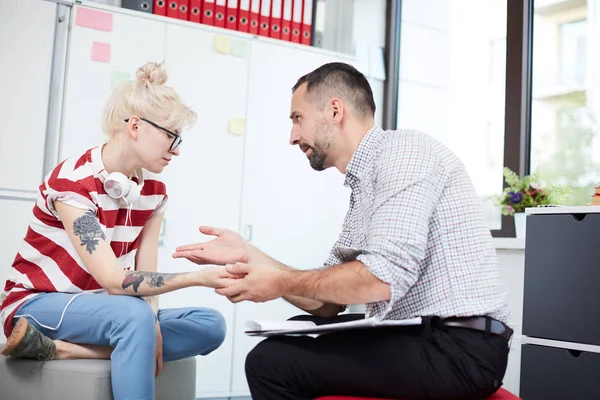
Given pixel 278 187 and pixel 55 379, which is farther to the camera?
pixel 278 187

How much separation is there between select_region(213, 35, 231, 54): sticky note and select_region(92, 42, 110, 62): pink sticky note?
52 centimetres

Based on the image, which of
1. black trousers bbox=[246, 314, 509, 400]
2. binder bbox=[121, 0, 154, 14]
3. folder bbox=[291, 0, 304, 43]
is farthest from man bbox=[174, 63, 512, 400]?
folder bbox=[291, 0, 304, 43]

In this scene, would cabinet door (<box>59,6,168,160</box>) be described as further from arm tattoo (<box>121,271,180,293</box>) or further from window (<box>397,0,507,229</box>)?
window (<box>397,0,507,229</box>)

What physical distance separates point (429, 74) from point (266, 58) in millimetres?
1124

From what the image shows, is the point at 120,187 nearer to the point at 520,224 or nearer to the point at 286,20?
the point at 520,224

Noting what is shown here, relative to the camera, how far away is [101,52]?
10.1 feet

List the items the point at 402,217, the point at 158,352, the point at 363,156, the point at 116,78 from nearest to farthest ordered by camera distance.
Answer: the point at 402,217 < the point at 363,156 < the point at 158,352 < the point at 116,78

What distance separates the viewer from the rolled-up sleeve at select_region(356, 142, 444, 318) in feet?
4.44

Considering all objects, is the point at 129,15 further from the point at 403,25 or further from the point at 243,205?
the point at 403,25

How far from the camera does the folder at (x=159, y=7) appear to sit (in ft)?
10.8

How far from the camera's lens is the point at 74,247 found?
70.2 inches

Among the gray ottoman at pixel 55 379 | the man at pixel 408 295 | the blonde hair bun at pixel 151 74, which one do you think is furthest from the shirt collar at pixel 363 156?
the gray ottoman at pixel 55 379

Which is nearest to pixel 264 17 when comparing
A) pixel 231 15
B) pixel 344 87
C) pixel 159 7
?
pixel 231 15

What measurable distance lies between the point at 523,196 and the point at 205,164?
1474mm
